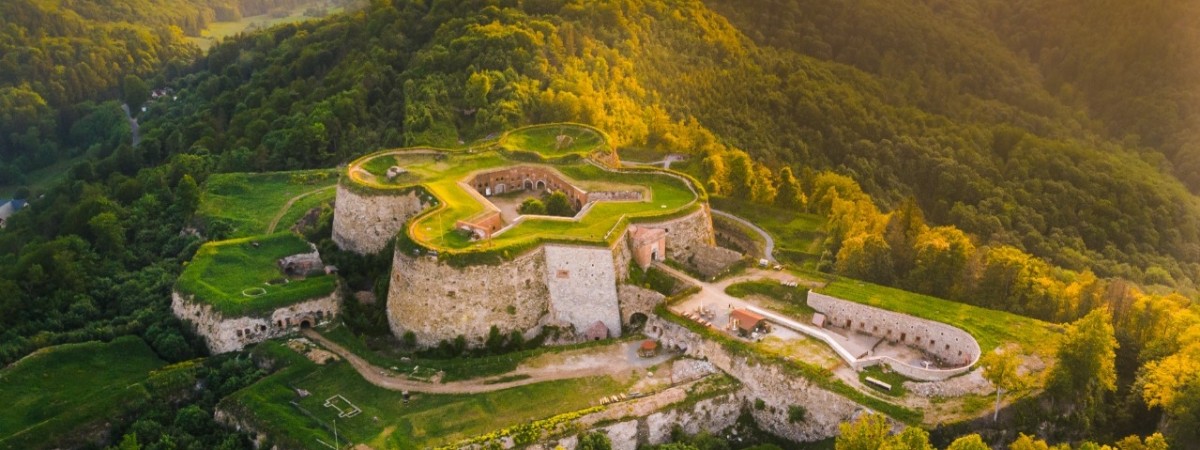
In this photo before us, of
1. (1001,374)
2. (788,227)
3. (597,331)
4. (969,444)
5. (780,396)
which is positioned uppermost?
(1001,374)

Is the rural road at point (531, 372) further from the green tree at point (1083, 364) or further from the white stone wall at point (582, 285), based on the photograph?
the green tree at point (1083, 364)

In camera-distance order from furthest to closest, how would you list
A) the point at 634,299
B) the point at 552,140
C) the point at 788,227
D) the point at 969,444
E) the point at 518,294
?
the point at 788,227 → the point at 552,140 → the point at 634,299 → the point at 518,294 → the point at 969,444

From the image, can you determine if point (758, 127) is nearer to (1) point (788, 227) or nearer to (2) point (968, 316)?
(1) point (788, 227)

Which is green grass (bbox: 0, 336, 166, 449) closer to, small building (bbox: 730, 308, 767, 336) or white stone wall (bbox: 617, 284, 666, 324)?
white stone wall (bbox: 617, 284, 666, 324)

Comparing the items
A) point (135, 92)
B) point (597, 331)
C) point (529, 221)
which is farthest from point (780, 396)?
point (135, 92)

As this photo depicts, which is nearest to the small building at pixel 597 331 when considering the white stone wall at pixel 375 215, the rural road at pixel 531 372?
the rural road at pixel 531 372

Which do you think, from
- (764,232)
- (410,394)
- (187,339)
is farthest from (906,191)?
(187,339)

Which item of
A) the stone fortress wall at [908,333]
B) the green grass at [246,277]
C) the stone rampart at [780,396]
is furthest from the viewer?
the green grass at [246,277]
